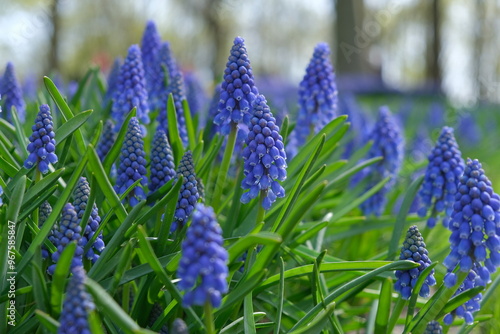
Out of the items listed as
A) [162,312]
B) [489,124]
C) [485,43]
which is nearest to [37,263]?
[162,312]

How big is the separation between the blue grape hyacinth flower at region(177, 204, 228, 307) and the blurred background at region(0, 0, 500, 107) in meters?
15.5

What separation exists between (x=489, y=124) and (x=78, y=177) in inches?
425

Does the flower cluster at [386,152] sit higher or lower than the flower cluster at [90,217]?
higher

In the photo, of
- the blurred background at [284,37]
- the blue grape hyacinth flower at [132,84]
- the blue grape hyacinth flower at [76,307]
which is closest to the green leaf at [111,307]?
the blue grape hyacinth flower at [76,307]

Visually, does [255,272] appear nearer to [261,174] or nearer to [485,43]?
[261,174]

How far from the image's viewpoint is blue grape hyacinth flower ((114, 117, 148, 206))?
114 inches

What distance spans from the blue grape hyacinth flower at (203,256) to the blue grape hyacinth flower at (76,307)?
0.30 meters

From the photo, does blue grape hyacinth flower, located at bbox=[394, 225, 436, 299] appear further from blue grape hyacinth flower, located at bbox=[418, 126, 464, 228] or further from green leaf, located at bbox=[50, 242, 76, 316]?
green leaf, located at bbox=[50, 242, 76, 316]

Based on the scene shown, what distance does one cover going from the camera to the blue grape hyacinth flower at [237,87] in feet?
9.25

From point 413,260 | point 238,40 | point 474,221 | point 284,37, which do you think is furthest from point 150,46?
point 284,37

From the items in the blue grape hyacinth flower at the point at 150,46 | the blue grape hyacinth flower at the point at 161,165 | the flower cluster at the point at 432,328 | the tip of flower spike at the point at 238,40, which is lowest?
the flower cluster at the point at 432,328

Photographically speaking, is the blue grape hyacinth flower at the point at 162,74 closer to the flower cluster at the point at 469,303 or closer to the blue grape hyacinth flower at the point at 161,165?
the blue grape hyacinth flower at the point at 161,165

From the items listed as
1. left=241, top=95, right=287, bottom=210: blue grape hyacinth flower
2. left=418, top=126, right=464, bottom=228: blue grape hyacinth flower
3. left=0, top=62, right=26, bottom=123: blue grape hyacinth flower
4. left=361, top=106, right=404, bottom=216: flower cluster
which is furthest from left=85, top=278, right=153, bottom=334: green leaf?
left=361, top=106, right=404, bottom=216: flower cluster

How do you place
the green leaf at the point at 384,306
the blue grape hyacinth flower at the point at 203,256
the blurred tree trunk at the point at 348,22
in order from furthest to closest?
the blurred tree trunk at the point at 348,22 < the green leaf at the point at 384,306 < the blue grape hyacinth flower at the point at 203,256
